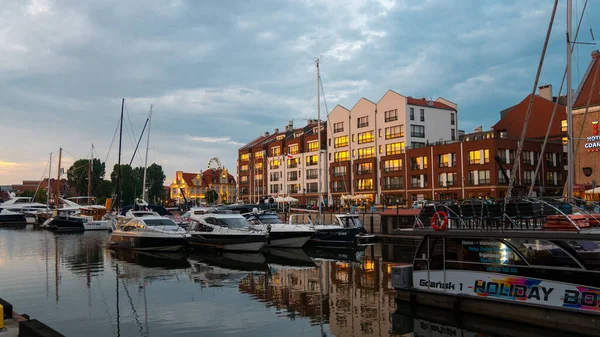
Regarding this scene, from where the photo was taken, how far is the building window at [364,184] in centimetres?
9175

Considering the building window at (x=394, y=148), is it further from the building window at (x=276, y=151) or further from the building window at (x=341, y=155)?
the building window at (x=276, y=151)

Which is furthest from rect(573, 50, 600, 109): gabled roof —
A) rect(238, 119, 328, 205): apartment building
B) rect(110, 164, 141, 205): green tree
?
rect(110, 164, 141, 205): green tree

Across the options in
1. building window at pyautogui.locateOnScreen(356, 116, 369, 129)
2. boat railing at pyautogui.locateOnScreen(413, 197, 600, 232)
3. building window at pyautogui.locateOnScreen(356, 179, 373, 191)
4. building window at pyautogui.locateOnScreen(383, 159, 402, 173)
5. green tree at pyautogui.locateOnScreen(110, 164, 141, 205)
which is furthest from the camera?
green tree at pyautogui.locateOnScreen(110, 164, 141, 205)

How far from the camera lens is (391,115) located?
3541 inches

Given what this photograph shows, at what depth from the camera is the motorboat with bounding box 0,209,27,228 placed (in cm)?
8825

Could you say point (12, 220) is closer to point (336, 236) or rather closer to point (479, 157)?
point (336, 236)

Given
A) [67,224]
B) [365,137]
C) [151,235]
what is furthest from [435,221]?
[365,137]

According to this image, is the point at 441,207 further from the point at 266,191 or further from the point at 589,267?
the point at 266,191

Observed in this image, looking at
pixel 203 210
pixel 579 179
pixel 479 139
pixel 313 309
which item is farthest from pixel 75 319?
pixel 479 139

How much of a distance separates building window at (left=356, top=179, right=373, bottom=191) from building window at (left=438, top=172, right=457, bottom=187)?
15.9 m

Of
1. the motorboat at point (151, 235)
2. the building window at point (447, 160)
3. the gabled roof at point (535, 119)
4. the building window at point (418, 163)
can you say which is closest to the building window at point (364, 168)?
the building window at point (418, 163)

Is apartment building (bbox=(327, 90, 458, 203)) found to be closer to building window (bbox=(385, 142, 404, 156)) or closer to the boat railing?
building window (bbox=(385, 142, 404, 156))

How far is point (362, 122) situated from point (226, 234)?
62648mm

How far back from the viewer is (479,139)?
7350 centimetres
